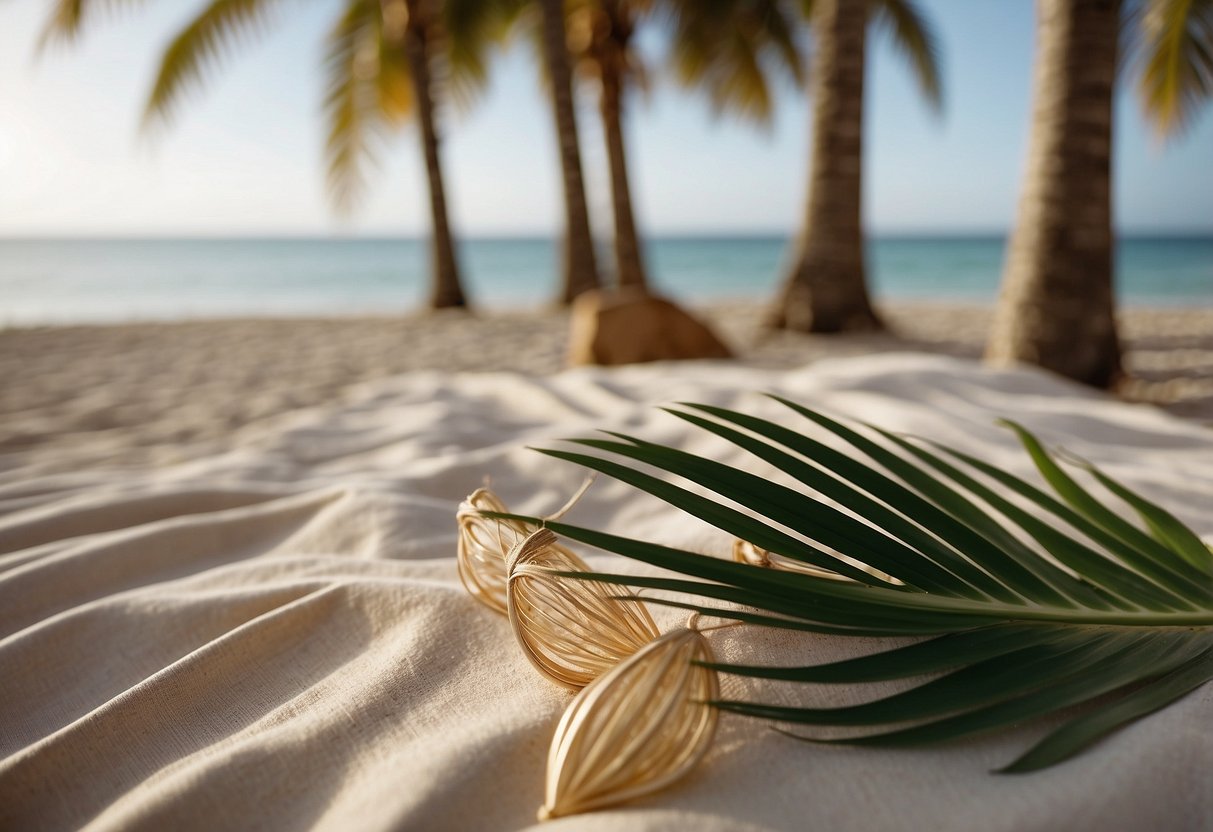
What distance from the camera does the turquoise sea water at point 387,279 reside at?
11547 mm

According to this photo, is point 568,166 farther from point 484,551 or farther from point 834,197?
point 484,551

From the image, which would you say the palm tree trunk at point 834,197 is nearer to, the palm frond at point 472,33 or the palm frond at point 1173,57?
the palm frond at point 1173,57

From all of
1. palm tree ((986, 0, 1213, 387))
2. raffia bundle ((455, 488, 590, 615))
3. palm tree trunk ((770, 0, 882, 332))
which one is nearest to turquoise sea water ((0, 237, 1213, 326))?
palm tree trunk ((770, 0, 882, 332))

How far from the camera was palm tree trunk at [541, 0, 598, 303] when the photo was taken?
5801 mm


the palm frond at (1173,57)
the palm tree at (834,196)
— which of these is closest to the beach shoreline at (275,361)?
the palm tree at (834,196)

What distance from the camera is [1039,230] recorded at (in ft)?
9.11

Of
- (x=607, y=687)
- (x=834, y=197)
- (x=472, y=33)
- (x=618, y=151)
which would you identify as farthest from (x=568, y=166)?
(x=607, y=687)

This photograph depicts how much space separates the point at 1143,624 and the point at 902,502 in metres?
0.22

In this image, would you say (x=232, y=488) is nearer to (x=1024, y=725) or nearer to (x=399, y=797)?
(x=399, y=797)

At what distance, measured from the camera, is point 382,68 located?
6.94 m

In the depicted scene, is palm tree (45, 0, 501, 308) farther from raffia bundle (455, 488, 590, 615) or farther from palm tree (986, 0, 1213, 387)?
raffia bundle (455, 488, 590, 615)

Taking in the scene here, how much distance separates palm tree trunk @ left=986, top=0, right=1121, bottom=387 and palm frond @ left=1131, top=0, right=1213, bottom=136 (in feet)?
6.83

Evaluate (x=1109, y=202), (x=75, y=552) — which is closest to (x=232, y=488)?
(x=75, y=552)

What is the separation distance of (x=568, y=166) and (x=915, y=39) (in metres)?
3.94
